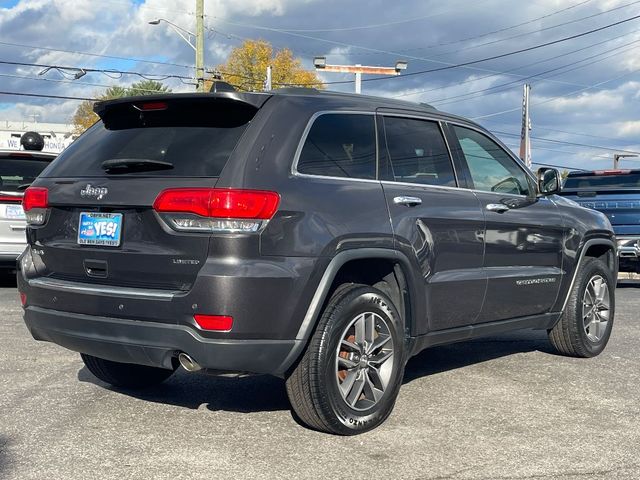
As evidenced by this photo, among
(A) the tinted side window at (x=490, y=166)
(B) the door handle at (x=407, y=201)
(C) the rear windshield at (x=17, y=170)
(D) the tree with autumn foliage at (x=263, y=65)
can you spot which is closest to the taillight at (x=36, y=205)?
(B) the door handle at (x=407, y=201)

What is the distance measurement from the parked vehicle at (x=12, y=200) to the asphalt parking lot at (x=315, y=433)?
13.1ft

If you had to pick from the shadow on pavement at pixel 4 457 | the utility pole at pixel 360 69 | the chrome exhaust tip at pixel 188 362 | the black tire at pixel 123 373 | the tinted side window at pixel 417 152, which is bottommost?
the shadow on pavement at pixel 4 457

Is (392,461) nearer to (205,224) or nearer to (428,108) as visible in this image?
(205,224)

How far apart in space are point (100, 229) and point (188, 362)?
0.85m

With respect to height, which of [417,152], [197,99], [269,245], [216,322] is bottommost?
[216,322]

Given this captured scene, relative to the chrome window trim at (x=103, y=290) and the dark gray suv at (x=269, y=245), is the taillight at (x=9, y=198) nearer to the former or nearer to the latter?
the dark gray suv at (x=269, y=245)

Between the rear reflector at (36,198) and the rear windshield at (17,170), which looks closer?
the rear reflector at (36,198)

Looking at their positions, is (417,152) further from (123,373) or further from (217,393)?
(123,373)

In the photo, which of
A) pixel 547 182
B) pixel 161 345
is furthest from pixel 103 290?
pixel 547 182

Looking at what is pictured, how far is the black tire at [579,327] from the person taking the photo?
666 cm

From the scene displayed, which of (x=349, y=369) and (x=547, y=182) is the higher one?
(x=547, y=182)

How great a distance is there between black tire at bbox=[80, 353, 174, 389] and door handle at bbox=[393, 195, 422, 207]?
184cm

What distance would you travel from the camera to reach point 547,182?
6.35 meters

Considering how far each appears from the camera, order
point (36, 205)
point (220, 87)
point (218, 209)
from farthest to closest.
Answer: point (36, 205)
point (220, 87)
point (218, 209)
